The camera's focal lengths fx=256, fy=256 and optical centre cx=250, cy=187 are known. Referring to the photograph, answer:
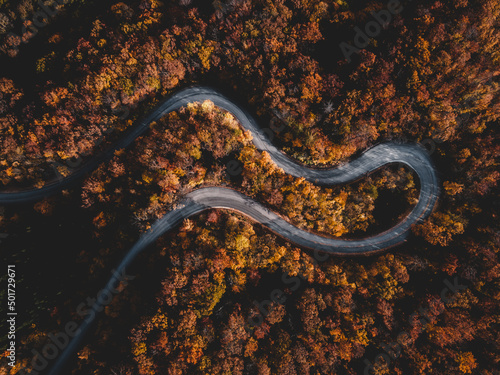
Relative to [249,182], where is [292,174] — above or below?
above

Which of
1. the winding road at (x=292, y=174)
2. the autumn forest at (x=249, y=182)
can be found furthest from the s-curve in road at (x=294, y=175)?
the autumn forest at (x=249, y=182)

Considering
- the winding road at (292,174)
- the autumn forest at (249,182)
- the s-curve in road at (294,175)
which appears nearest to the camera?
the autumn forest at (249,182)

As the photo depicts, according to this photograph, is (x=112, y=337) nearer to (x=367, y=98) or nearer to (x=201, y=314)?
(x=201, y=314)

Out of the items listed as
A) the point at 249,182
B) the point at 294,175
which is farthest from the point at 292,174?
the point at 249,182

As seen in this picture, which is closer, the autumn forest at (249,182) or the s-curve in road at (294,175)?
the autumn forest at (249,182)

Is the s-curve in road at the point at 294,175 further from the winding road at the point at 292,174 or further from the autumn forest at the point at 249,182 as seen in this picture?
the autumn forest at the point at 249,182

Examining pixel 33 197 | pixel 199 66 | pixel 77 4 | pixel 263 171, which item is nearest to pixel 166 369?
pixel 263 171

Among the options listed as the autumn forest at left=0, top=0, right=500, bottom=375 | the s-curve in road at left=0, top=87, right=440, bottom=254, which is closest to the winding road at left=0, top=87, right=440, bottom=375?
the s-curve in road at left=0, top=87, right=440, bottom=254

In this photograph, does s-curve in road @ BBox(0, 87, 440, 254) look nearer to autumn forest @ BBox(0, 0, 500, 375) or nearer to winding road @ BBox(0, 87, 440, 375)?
winding road @ BBox(0, 87, 440, 375)

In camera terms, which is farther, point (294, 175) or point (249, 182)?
point (294, 175)

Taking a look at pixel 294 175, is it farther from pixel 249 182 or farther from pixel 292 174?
pixel 249 182
